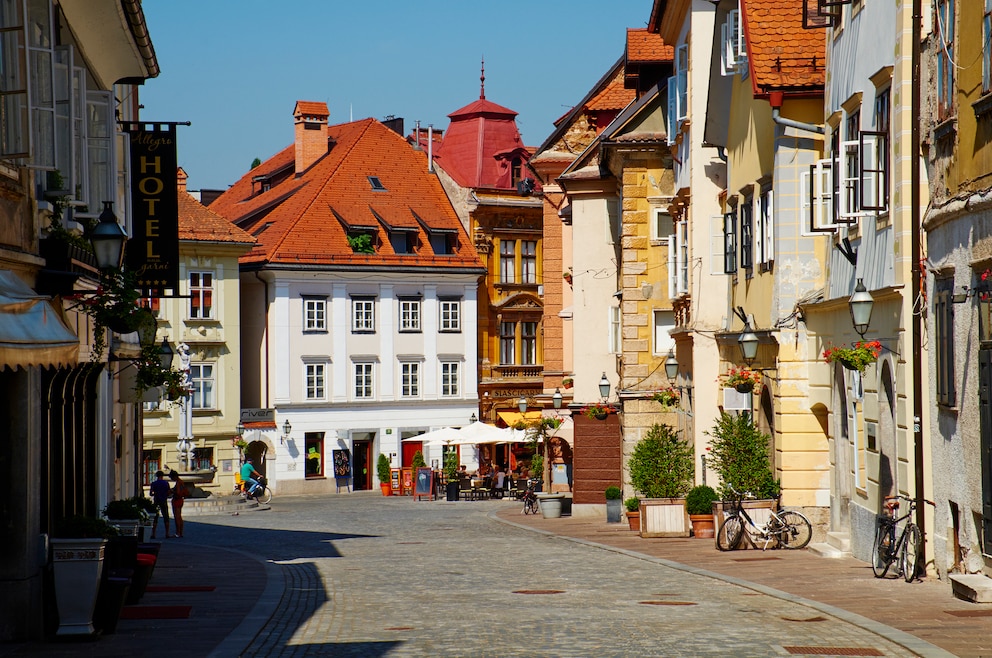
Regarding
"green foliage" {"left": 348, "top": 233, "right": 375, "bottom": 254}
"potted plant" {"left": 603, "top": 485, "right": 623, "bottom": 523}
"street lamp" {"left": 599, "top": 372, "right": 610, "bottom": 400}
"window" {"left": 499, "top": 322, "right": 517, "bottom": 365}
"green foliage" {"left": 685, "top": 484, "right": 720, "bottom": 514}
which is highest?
"green foliage" {"left": 348, "top": 233, "right": 375, "bottom": 254}

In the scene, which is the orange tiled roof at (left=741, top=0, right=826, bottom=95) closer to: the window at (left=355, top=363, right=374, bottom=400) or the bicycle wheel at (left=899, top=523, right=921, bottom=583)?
the bicycle wheel at (left=899, top=523, right=921, bottom=583)

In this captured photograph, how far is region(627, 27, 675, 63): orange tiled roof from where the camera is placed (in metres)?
39.1

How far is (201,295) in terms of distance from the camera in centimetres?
6209

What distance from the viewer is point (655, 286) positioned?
35.7m

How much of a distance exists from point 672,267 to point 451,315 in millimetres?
35567

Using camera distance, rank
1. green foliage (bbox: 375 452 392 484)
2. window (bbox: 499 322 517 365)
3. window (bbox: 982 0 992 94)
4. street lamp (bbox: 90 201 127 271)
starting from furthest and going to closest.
Result: window (bbox: 499 322 517 365) < green foliage (bbox: 375 452 392 484) < street lamp (bbox: 90 201 127 271) < window (bbox: 982 0 992 94)

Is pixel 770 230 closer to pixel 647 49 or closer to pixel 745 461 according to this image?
pixel 745 461

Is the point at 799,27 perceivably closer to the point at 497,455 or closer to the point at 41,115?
the point at 41,115

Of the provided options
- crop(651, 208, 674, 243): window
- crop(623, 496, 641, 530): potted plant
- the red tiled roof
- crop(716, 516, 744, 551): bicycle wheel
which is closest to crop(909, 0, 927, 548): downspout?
crop(716, 516, 744, 551): bicycle wheel

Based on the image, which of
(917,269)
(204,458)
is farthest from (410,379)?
(917,269)

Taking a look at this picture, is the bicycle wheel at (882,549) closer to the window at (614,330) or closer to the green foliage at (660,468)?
the green foliage at (660,468)

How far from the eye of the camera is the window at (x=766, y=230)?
2486 centimetres

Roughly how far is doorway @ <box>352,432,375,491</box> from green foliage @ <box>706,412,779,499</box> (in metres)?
41.4

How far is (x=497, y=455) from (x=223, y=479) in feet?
44.3
